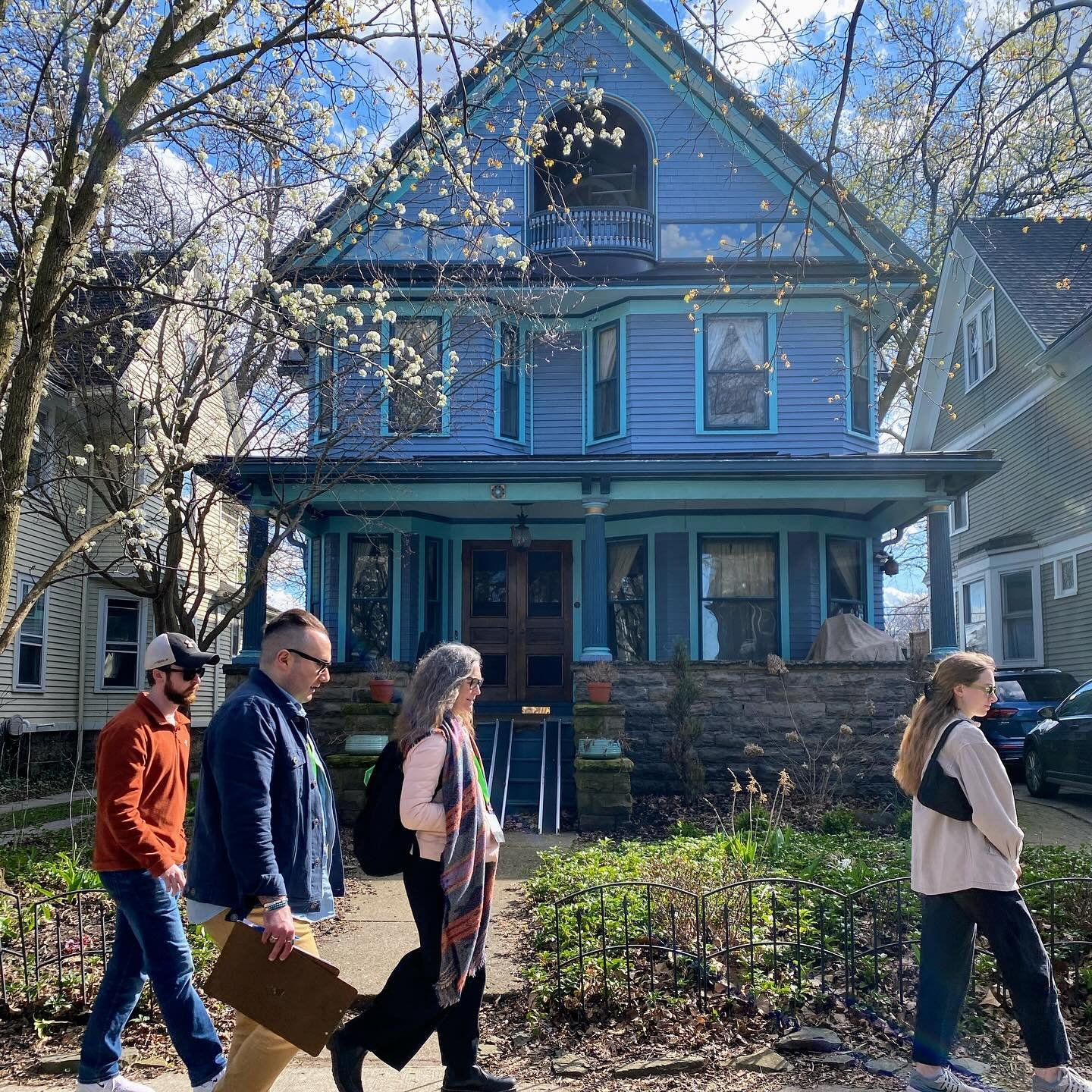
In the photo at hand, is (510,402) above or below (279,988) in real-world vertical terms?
above

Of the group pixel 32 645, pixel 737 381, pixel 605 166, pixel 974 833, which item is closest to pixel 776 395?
pixel 737 381

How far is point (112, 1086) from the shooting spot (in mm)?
→ 4348

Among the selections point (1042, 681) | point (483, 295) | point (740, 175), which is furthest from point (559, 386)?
point (1042, 681)

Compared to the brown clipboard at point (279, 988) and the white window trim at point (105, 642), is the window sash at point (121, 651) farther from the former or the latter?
the brown clipboard at point (279, 988)

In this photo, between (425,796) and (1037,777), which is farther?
(1037,777)

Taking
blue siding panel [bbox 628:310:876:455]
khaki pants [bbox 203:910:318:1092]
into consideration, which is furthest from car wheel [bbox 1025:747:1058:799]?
khaki pants [bbox 203:910:318:1092]

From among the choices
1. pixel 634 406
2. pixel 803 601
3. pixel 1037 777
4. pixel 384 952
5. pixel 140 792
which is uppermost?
pixel 634 406

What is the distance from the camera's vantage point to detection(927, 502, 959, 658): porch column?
13227mm

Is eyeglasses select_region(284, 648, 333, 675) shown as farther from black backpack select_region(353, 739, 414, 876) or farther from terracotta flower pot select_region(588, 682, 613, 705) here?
terracotta flower pot select_region(588, 682, 613, 705)

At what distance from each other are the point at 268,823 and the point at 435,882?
2.84 ft

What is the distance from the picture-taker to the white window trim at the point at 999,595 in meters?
19.7

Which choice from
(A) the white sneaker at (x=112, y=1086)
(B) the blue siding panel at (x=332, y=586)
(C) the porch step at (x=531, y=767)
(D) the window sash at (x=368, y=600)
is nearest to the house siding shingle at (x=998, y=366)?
(C) the porch step at (x=531, y=767)

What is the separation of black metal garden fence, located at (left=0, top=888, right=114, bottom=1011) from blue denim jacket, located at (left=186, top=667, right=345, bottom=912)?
90.8 inches

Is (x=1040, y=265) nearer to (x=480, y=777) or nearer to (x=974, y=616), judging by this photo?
(x=974, y=616)
